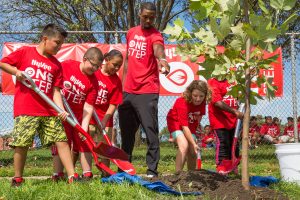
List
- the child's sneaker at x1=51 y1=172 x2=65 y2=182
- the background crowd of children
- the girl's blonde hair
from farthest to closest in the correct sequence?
the background crowd of children → the girl's blonde hair → the child's sneaker at x1=51 y1=172 x2=65 y2=182

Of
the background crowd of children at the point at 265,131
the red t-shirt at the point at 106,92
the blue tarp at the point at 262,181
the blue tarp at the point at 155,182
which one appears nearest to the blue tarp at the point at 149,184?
the blue tarp at the point at 155,182

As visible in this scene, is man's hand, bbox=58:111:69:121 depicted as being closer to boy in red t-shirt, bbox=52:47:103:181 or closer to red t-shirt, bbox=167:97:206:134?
boy in red t-shirt, bbox=52:47:103:181

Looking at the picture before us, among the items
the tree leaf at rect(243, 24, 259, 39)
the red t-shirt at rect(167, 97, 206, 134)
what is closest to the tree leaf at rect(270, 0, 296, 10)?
the tree leaf at rect(243, 24, 259, 39)

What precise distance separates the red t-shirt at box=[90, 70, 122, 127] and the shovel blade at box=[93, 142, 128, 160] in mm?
768

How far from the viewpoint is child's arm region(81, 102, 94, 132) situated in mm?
5152

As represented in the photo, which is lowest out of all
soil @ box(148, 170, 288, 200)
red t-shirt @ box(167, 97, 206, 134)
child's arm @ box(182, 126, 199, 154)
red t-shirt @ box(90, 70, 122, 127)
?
soil @ box(148, 170, 288, 200)

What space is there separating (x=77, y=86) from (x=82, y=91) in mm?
77

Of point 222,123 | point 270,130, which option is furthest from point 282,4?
point 270,130

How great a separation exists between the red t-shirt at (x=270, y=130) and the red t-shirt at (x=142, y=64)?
898 centimetres

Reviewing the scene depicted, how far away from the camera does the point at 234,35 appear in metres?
3.65

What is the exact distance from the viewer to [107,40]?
10273 mm

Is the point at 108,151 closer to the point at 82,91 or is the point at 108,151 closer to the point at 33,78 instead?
the point at 82,91

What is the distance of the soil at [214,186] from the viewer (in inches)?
145

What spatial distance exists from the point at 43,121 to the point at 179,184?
1.49 m
